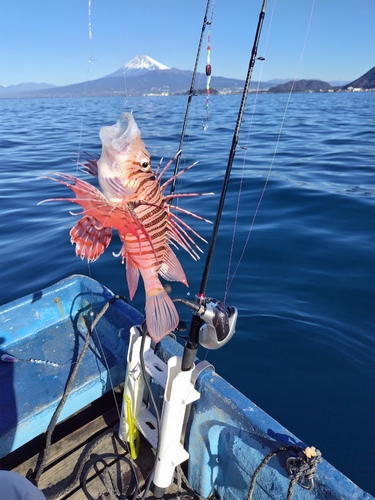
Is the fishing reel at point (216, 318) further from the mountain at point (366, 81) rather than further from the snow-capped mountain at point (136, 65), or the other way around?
the mountain at point (366, 81)

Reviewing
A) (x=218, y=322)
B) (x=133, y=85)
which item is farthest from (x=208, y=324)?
(x=133, y=85)

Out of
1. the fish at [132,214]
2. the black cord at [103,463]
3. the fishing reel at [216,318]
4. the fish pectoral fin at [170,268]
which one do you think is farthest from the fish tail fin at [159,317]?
the black cord at [103,463]

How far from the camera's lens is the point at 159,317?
1652 mm

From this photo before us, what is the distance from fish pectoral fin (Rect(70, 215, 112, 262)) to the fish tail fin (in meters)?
0.34

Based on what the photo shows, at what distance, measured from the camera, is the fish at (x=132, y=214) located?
145 cm

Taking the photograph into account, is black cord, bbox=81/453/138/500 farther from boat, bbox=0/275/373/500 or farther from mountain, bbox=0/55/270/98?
mountain, bbox=0/55/270/98

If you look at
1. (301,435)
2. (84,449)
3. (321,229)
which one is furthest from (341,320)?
(84,449)

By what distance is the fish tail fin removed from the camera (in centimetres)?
164

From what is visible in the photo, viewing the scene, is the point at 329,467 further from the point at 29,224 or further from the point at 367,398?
the point at 29,224

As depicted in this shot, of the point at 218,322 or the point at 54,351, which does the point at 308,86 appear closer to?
the point at 54,351

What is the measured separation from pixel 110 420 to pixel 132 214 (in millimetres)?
2132

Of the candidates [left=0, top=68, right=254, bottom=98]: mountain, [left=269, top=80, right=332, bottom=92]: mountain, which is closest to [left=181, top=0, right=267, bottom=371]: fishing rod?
[left=0, top=68, right=254, bottom=98]: mountain

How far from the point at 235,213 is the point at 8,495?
22.3 feet

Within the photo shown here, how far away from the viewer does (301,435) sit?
10.5 feet
